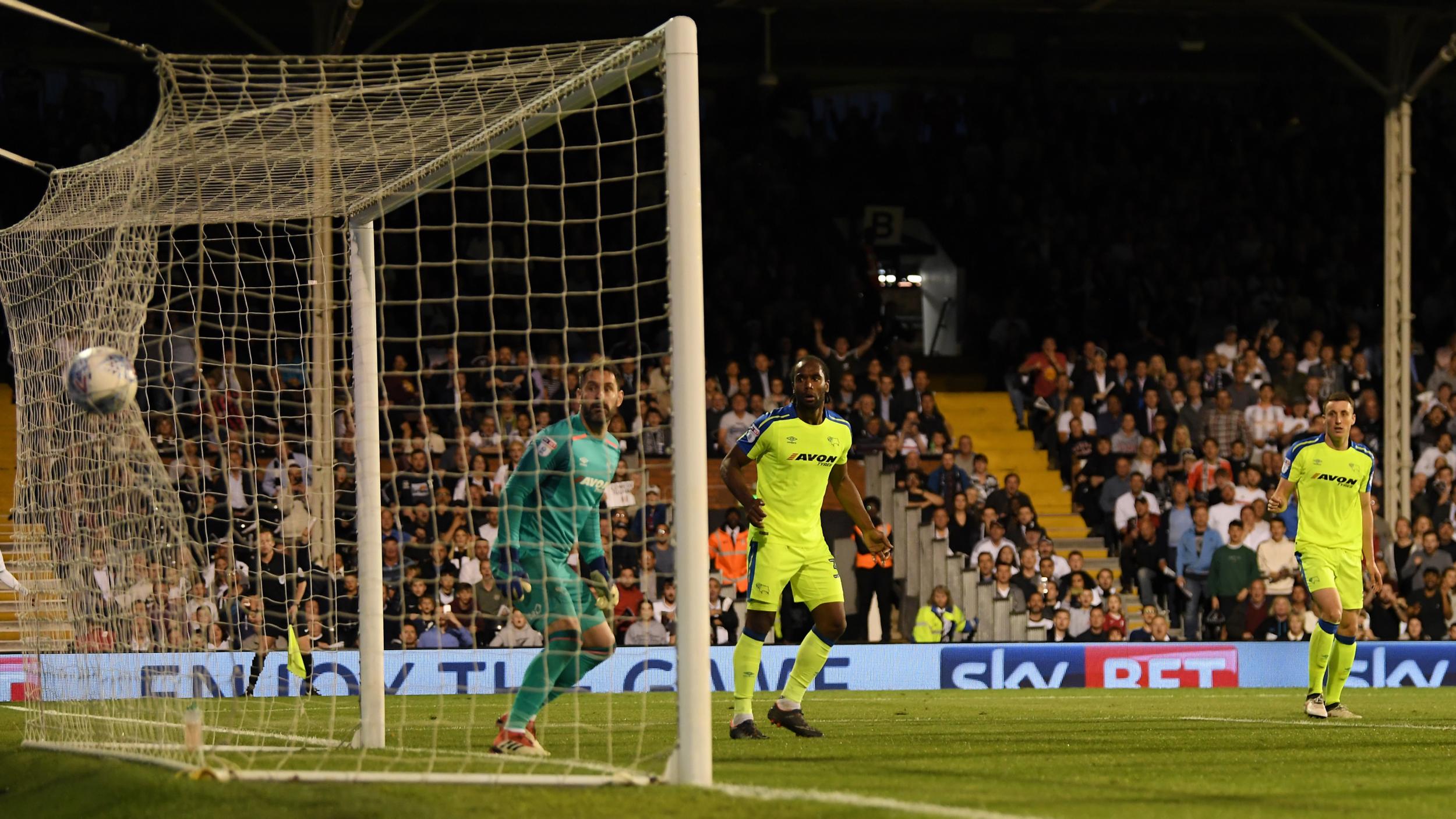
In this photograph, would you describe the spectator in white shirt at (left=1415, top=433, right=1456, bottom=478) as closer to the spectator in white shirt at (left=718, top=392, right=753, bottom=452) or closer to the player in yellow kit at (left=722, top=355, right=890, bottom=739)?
the spectator in white shirt at (left=718, top=392, right=753, bottom=452)

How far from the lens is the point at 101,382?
859 cm

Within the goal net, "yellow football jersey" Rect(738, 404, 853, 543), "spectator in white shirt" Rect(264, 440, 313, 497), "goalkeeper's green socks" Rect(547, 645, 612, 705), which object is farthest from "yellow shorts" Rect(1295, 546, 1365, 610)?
"spectator in white shirt" Rect(264, 440, 313, 497)

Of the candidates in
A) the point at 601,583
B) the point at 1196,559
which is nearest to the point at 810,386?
the point at 601,583

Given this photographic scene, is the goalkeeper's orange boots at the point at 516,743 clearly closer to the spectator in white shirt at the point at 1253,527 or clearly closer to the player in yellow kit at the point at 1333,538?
the player in yellow kit at the point at 1333,538

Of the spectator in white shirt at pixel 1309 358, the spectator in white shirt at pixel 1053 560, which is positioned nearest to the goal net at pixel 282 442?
the spectator in white shirt at pixel 1053 560

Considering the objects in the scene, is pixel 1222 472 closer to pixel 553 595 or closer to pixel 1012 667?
pixel 1012 667

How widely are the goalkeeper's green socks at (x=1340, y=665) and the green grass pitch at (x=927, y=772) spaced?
286 mm

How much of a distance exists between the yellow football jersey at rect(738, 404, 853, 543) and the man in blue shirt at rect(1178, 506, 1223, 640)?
1033cm

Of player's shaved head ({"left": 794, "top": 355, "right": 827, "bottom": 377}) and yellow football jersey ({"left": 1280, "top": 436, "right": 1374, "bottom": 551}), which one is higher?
player's shaved head ({"left": 794, "top": 355, "right": 827, "bottom": 377})

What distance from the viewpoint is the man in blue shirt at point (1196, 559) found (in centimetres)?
1956

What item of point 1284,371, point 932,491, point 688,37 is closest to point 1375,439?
point 1284,371

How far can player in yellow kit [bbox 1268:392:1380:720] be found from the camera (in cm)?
1224

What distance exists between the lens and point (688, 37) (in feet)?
23.7

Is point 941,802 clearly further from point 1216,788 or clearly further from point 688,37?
point 688,37
